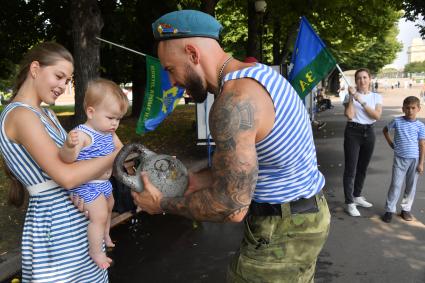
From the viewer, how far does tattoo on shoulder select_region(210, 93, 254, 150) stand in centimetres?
164

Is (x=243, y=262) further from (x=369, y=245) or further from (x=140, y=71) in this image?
(x=140, y=71)

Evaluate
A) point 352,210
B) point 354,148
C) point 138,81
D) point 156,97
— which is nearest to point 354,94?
point 354,148

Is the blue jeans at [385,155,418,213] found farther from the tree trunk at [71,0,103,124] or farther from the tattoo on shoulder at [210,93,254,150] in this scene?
the tree trunk at [71,0,103,124]

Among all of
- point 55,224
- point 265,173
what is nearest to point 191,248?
point 55,224

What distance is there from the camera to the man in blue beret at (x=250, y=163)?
1668 mm

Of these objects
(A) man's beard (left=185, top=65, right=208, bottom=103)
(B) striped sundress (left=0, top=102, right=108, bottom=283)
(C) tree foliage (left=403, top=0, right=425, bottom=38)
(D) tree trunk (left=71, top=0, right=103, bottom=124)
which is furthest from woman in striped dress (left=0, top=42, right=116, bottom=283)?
(C) tree foliage (left=403, top=0, right=425, bottom=38)

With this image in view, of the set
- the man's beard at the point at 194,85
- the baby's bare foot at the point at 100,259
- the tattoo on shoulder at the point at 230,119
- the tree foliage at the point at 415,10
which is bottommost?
the baby's bare foot at the point at 100,259

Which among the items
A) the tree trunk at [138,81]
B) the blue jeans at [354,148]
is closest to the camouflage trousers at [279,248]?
the blue jeans at [354,148]

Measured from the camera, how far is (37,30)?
57.1 feet

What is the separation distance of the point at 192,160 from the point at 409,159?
548cm

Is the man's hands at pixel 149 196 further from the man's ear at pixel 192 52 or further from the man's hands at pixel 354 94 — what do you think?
the man's hands at pixel 354 94

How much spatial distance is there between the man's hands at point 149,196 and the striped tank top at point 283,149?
46cm

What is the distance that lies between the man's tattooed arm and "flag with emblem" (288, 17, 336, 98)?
5.42 meters

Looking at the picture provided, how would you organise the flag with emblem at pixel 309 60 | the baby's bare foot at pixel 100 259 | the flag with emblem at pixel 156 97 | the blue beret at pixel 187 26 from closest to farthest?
1. the blue beret at pixel 187 26
2. the baby's bare foot at pixel 100 259
3. the flag with emblem at pixel 309 60
4. the flag with emblem at pixel 156 97
